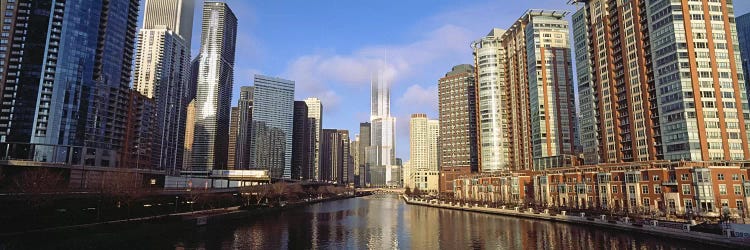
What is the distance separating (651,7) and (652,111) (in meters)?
27.5

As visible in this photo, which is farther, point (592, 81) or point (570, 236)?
point (592, 81)

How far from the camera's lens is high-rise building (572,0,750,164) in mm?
104125

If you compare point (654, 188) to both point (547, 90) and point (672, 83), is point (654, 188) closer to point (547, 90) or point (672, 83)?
point (672, 83)

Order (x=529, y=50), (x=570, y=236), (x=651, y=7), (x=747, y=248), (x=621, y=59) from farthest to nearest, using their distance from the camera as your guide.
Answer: (x=529, y=50)
(x=621, y=59)
(x=651, y=7)
(x=570, y=236)
(x=747, y=248)

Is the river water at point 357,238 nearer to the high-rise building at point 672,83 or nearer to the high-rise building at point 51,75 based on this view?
the high-rise building at point 672,83

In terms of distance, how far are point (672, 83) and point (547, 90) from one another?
61.8 metres

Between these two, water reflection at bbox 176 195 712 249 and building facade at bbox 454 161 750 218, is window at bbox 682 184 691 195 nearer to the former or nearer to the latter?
building facade at bbox 454 161 750 218

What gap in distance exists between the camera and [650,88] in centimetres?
11681

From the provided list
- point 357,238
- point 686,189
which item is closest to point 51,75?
point 357,238

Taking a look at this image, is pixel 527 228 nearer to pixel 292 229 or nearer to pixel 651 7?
pixel 292 229

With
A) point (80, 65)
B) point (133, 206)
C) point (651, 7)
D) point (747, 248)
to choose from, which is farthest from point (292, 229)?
point (80, 65)

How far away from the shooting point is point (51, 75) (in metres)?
160

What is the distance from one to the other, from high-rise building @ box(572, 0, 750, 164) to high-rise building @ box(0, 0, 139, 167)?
183036 mm

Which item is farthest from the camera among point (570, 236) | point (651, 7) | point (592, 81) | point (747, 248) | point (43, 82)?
point (43, 82)
